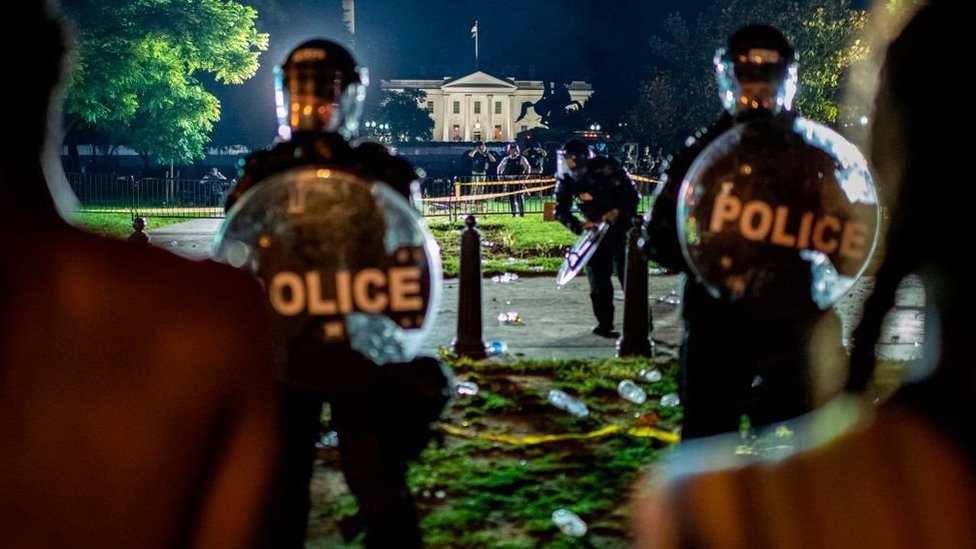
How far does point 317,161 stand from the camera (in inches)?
134

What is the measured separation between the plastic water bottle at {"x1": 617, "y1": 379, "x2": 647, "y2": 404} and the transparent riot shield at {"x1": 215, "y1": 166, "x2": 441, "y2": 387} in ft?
11.8

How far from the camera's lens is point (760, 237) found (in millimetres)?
3682

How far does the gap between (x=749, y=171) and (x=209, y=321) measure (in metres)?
2.78

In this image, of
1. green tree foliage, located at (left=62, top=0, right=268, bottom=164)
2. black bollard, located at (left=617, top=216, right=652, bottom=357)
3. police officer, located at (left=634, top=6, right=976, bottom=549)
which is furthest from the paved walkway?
green tree foliage, located at (left=62, top=0, right=268, bottom=164)

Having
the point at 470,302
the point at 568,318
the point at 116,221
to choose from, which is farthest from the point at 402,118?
the point at 470,302

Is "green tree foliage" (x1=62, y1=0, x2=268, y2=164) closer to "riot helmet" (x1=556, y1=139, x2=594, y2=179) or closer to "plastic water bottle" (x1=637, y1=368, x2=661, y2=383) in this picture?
"riot helmet" (x1=556, y1=139, x2=594, y2=179)

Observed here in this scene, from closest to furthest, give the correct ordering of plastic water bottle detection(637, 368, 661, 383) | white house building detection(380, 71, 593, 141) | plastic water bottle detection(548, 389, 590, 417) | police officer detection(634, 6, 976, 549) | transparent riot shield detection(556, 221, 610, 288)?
police officer detection(634, 6, 976, 549), plastic water bottle detection(548, 389, 590, 417), plastic water bottle detection(637, 368, 661, 383), transparent riot shield detection(556, 221, 610, 288), white house building detection(380, 71, 593, 141)

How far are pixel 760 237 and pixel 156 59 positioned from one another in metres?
27.6

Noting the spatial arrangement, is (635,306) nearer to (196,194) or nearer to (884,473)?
(884,473)

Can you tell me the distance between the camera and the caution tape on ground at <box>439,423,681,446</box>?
5.75 m

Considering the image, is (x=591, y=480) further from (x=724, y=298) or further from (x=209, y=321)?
(x=209, y=321)

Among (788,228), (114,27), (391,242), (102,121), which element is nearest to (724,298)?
(788,228)

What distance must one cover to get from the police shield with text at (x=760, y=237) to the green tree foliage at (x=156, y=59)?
917 inches

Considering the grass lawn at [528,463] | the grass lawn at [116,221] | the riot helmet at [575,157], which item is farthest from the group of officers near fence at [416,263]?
the grass lawn at [116,221]
